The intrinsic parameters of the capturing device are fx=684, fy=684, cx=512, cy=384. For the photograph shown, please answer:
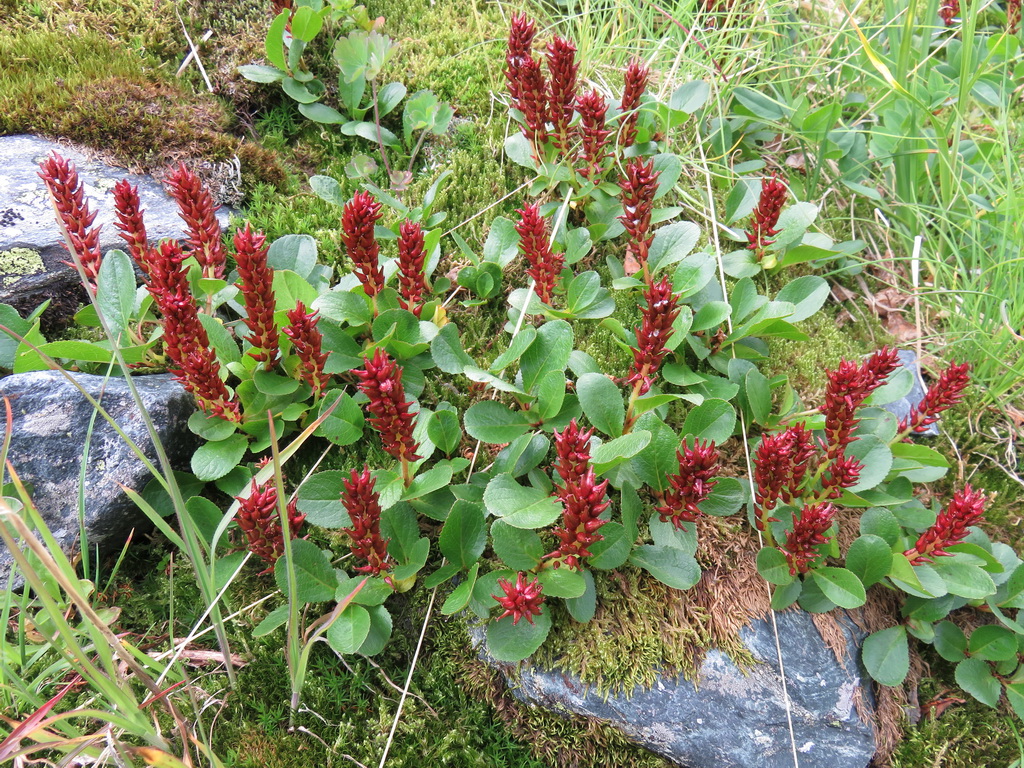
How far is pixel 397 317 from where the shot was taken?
2.65 metres

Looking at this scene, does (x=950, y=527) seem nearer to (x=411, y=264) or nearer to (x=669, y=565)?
(x=669, y=565)

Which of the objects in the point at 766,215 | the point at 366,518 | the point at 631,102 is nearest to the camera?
the point at 366,518

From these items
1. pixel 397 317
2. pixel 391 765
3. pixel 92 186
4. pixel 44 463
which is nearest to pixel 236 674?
pixel 391 765

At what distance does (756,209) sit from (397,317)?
163 centimetres

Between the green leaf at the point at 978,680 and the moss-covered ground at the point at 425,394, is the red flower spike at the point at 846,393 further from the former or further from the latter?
the green leaf at the point at 978,680

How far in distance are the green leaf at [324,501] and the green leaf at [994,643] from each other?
2.31 m

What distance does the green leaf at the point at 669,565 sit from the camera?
7.38 feet

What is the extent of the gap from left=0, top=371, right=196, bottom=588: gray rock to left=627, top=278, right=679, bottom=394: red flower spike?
1780 mm

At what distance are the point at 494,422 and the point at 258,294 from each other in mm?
952

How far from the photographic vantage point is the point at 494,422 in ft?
8.14

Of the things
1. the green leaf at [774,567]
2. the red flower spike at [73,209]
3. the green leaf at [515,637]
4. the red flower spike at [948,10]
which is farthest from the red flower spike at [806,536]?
the red flower spike at [948,10]

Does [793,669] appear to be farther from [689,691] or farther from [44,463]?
[44,463]

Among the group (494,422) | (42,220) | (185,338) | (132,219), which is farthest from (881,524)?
(42,220)

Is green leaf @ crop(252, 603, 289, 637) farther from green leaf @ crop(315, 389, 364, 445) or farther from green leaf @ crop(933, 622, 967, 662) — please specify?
green leaf @ crop(933, 622, 967, 662)
